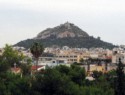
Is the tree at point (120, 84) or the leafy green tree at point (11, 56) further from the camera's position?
the leafy green tree at point (11, 56)

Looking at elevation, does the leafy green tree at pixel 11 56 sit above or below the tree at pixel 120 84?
above

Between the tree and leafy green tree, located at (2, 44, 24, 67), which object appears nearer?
the tree

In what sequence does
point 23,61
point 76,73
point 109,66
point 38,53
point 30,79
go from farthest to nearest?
point 109,66
point 23,61
point 38,53
point 76,73
point 30,79

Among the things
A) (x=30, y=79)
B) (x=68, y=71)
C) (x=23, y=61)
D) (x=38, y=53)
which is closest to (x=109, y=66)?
(x=23, y=61)

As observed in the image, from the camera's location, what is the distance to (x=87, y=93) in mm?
46500

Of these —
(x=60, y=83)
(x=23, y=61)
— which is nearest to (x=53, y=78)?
(x=60, y=83)

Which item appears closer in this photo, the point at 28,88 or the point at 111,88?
the point at 28,88

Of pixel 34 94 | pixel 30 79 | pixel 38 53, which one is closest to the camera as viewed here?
pixel 34 94

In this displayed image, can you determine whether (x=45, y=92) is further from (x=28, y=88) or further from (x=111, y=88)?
(x=111, y=88)

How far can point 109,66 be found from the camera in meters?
105

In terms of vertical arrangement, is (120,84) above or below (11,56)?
below

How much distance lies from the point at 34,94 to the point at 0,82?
3356 mm

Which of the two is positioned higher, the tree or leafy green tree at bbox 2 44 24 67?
leafy green tree at bbox 2 44 24 67

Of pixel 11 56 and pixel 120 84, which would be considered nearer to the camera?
pixel 120 84
